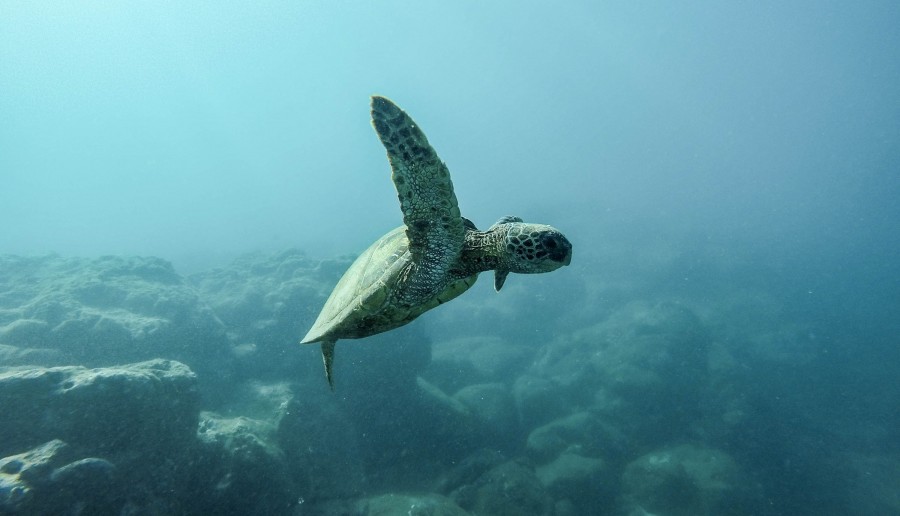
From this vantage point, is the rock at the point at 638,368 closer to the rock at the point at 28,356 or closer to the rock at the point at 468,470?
the rock at the point at 468,470

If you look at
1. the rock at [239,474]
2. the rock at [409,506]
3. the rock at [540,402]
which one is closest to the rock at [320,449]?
the rock at [239,474]

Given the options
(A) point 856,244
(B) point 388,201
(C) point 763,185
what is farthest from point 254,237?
(C) point 763,185

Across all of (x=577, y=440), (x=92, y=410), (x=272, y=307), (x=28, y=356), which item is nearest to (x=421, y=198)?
(x=92, y=410)

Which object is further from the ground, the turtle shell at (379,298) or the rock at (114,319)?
the turtle shell at (379,298)

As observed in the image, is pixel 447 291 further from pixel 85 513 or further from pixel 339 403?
pixel 339 403

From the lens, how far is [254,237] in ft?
260

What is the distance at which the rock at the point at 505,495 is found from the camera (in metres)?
9.76

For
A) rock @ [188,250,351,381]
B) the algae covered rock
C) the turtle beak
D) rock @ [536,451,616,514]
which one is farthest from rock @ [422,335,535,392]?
the turtle beak

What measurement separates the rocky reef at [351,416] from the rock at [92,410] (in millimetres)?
26

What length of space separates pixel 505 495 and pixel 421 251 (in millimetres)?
9316

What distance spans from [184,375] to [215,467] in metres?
2.03

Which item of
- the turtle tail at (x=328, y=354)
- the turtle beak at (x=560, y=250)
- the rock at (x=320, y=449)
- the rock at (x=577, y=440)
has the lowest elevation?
the rock at (x=577, y=440)

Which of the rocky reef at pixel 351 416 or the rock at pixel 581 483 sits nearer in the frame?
the rocky reef at pixel 351 416

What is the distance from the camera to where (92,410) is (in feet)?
21.2
